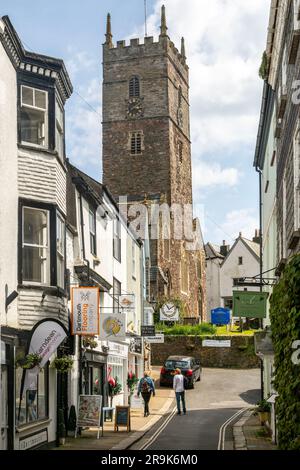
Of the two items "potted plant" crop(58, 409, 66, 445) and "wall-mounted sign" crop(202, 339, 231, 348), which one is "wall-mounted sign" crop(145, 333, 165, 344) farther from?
"potted plant" crop(58, 409, 66, 445)

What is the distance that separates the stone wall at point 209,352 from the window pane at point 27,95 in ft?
93.6

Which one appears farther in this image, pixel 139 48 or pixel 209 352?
pixel 139 48

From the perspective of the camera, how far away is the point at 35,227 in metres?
17.5

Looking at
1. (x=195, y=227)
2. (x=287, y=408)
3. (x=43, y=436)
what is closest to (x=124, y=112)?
(x=195, y=227)

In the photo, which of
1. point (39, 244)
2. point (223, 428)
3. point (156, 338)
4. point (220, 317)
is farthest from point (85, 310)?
point (220, 317)

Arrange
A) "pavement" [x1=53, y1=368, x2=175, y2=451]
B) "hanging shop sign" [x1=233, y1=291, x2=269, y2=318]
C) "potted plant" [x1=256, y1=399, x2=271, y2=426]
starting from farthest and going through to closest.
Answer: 1. "potted plant" [x1=256, y1=399, x2=271, y2=426]
2. "hanging shop sign" [x1=233, y1=291, x2=269, y2=318]
3. "pavement" [x1=53, y1=368, x2=175, y2=451]

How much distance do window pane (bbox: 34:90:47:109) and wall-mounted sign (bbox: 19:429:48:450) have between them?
7.18 metres

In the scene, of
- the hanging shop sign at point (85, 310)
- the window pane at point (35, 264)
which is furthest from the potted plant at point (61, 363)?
the window pane at point (35, 264)

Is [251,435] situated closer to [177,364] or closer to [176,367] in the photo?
[176,367]

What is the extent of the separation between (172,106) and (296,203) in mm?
60730

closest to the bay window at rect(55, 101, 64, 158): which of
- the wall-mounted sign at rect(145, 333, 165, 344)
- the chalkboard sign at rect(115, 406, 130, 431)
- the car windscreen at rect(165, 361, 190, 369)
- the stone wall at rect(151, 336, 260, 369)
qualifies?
the chalkboard sign at rect(115, 406, 130, 431)

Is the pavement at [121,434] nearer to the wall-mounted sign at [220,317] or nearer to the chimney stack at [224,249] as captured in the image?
the wall-mounted sign at [220,317]

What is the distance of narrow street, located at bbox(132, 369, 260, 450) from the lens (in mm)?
19406

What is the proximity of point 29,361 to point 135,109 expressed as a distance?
58.5 metres
